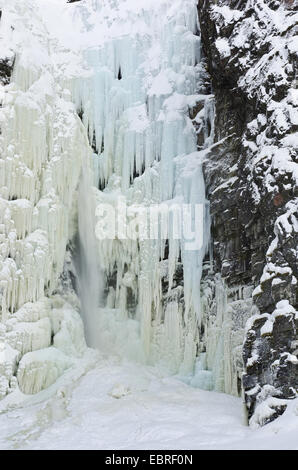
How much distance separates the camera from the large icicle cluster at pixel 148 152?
15.7 metres

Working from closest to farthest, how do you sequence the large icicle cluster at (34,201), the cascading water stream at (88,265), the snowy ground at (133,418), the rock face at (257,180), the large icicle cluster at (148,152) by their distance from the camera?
the snowy ground at (133,418) → the rock face at (257,180) → the large icicle cluster at (34,201) → the large icicle cluster at (148,152) → the cascading water stream at (88,265)

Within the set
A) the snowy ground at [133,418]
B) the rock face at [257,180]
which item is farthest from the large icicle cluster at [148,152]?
the snowy ground at [133,418]

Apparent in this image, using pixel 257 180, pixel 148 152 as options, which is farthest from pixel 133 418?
pixel 148 152

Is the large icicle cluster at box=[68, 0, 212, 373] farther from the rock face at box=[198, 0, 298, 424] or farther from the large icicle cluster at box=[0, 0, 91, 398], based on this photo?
the large icicle cluster at box=[0, 0, 91, 398]

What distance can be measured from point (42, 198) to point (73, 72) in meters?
3.83

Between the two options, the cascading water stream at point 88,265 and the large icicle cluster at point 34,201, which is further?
the cascading water stream at point 88,265

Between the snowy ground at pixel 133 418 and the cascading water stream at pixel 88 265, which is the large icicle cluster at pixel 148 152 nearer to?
the cascading water stream at pixel 88 265

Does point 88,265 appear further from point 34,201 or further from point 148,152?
point 148,152

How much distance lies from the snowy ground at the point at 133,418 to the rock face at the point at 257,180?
819 millimetres

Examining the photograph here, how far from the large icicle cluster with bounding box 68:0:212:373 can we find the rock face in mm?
722

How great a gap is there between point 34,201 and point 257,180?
18.7 ft

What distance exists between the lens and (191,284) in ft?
51.0

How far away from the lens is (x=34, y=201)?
51.1ft

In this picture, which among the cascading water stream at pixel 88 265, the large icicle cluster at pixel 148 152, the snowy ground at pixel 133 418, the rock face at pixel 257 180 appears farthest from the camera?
the cascading water stream at pixel 88 265
